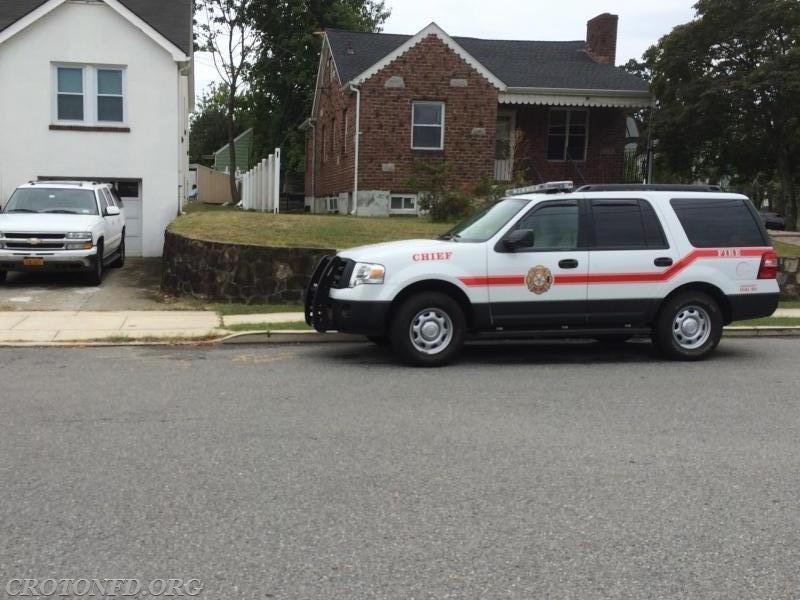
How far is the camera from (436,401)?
718cm

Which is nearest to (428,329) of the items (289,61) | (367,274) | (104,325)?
(367,274)

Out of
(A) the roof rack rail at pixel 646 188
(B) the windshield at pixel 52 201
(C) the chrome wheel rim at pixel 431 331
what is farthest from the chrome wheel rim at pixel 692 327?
(B) the windshield at pixel 52 201

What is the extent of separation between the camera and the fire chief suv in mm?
8734

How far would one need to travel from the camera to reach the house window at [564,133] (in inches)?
1049

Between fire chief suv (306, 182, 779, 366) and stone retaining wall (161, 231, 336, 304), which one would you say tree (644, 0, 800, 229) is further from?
fire chief suv (306, 182, 779, 366)

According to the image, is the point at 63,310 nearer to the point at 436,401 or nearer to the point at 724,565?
the point at 436,401

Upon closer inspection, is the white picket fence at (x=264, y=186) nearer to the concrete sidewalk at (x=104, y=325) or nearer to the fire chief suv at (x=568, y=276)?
the concrete sidewalk at (x=104, y=325)

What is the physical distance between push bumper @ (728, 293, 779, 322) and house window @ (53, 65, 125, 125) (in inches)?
629

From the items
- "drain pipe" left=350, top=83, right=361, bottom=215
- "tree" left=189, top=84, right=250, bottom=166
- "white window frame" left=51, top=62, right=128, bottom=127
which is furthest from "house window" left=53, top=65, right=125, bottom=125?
"tree" left=189, top=84, right=250, bottom=166

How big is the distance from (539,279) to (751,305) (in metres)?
2.63

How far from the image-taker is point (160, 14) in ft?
74.5

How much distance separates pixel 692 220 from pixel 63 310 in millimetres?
9224

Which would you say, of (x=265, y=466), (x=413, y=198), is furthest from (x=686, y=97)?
(x=265, y=466)

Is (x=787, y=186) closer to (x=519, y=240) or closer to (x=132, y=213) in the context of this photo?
(x=132, y=213)
